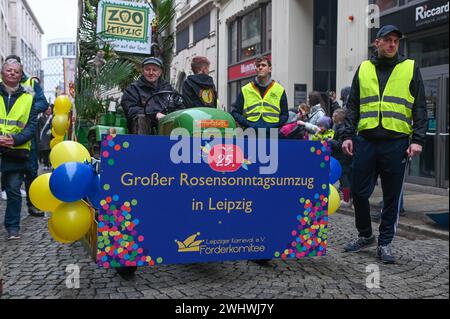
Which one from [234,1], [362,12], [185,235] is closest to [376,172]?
[185,235]

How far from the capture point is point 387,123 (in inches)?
156

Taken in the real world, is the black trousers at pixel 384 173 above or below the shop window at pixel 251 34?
below

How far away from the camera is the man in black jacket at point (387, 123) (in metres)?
3.94

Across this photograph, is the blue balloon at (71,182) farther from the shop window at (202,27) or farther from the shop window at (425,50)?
the shop window at (202,27)

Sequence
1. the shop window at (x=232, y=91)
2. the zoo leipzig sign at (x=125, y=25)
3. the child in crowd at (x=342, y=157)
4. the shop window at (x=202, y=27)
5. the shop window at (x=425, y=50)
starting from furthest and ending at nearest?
the shop window at (x=202, y=27) < the shop window at (x=232, y=91) < the zoo leipzig sign at (x=125, y=25) < the shop window at (x=425, y=50) < the child in crowd at (x=342, y=157)

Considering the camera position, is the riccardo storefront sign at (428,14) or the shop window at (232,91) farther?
the shop window at (232,91)

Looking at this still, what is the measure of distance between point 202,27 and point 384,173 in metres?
21.2

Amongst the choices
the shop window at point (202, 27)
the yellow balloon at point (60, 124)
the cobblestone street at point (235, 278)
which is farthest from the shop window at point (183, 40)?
the cobblestone street at point (235, 278)

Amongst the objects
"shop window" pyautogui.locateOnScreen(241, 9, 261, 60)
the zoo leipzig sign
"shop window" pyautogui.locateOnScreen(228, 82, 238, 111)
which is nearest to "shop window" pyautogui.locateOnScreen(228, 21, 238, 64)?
"shop window" pyautogui.locateOnScreen(241, 9, 261, 60)

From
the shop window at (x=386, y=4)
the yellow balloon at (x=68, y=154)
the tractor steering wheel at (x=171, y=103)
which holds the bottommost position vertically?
the yellow balloon at (x=68, y=154)

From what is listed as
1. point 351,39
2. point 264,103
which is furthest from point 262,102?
point 351,39

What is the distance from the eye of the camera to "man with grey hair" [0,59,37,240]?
493 centimetres

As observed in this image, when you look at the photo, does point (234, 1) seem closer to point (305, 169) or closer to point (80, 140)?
point (80, 140)

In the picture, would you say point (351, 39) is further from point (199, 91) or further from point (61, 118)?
point (199, 91)
